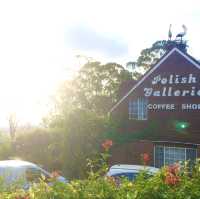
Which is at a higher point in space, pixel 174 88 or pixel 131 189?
pixel 174 88

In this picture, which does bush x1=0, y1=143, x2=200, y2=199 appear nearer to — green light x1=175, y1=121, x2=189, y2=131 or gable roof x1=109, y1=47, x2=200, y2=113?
green light x1=175, y1=121, x2=189, y2=131

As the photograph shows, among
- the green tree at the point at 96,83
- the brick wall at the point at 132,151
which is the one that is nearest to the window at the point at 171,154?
the brick wall at the point at 132,151

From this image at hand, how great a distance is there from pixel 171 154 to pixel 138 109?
4.38 metres

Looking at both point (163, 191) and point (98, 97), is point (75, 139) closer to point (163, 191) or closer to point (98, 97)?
point (163, 191)

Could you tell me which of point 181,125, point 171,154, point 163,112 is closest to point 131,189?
point 171,154

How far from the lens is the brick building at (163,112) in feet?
97.2

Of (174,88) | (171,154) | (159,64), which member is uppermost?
(159,64)

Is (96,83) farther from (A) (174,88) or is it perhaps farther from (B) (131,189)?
(B) (131,189)

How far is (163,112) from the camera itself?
3130 centimetres

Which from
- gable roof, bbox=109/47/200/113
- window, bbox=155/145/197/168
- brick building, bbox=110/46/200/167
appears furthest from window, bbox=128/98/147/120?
window, bbox=155/145/197/168

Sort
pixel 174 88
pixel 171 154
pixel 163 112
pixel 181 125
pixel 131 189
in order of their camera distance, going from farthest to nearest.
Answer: pixel 163 112
pixel 174 88
pixel 181 125
pixel 171 154
pixel 131 189

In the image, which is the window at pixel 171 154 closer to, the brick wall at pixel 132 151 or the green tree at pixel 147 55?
the brick wall at pixel 132 151

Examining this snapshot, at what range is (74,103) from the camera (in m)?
58.4

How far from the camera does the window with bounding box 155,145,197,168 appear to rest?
28.7m
